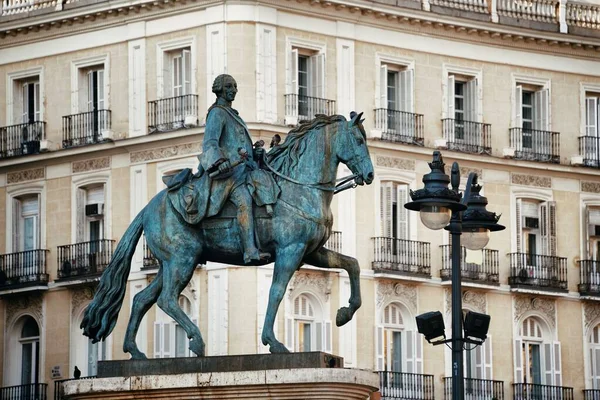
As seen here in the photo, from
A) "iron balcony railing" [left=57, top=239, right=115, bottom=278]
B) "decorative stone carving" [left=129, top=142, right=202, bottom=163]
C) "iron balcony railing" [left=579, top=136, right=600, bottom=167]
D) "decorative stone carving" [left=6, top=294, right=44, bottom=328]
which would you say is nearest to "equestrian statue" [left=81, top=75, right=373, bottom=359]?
"decorative stone carving" [left=129, top=142, right=202, bottom=163]

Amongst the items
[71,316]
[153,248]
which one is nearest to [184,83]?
[71,316]

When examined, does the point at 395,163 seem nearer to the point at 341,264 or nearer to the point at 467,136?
the point at 467,136

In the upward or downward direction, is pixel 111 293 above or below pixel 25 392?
below

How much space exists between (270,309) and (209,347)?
3339 cm

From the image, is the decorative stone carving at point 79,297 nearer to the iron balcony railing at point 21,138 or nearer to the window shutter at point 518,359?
the iron balcony railing at point 21,138

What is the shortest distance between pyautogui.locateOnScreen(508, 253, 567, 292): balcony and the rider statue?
3934cm

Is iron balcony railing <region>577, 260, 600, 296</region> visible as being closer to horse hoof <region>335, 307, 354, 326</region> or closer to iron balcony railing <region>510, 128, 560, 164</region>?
iron balcony railing <region>510, 128, 560, 164</region>

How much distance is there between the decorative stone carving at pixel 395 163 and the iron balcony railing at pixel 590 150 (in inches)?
245

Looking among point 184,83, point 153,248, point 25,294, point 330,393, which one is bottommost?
point 330,393

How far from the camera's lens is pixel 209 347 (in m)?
63.2

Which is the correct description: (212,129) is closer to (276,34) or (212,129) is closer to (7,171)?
(276,34)

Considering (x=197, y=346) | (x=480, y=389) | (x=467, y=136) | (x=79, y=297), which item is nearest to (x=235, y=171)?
(x=197, y=346)

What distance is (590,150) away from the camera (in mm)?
71875

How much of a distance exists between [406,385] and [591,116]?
10612mm
